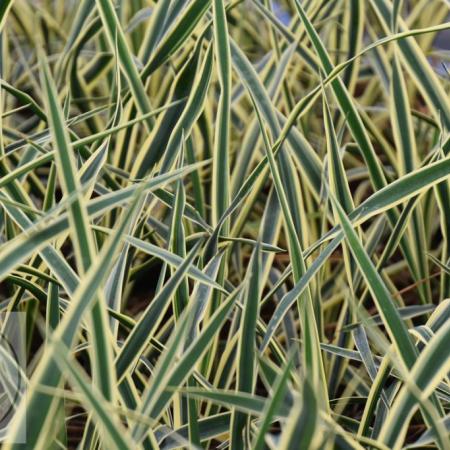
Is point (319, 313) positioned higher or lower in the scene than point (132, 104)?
lower

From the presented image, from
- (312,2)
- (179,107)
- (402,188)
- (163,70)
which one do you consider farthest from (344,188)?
(163,70)

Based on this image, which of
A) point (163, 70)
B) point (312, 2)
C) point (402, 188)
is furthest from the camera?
point (163, 70)

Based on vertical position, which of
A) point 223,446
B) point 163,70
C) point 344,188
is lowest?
point 223,446

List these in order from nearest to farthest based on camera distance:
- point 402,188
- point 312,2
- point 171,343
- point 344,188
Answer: point 171,343 → point 402,188 → point 344,188 → point 312,2

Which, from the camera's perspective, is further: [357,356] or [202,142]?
[202,142]

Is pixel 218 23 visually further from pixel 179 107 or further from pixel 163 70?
pixel 163 70

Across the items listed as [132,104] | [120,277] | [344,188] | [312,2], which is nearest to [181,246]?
[120,277]
